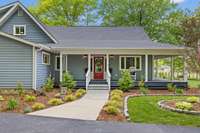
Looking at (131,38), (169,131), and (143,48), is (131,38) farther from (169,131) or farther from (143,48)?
(169,131)

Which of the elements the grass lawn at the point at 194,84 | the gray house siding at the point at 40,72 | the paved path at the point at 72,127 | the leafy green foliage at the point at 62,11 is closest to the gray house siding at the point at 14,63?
the gray house siding at the point at 40,72

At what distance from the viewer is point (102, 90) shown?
22.8 metres

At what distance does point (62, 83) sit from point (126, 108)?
9863 millimetres

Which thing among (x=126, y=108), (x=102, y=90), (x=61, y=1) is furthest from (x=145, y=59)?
(x=61, y=1)

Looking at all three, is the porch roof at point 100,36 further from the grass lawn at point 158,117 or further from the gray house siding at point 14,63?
the grass lawn at point 158,117

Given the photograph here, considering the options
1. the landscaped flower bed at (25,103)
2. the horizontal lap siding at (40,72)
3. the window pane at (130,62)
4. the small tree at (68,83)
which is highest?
the window pane at (130,62)

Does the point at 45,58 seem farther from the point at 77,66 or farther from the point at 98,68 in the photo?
the point at 98,68

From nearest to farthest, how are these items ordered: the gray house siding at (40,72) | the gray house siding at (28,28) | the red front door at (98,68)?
the gray house siding at (40,72), the gray house siding at (28,28), the red front door at (98,68)

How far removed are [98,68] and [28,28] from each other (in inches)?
243

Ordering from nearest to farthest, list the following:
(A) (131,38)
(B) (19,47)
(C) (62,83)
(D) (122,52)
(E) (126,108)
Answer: (E) (126,108) → (B) (19,47) → (C) (62,83) → (D) (122,52) → (A) (131,38)

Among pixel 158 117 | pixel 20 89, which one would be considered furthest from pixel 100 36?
pixel 158 117

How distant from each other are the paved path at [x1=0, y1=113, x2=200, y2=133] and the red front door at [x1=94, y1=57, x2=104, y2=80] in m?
15.5

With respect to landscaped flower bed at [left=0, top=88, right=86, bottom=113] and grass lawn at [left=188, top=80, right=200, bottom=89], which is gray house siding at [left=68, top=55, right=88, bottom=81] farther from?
grass lawn at [left=188, top=80, right=200, bottom=89]

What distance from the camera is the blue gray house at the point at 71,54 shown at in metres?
21.1
